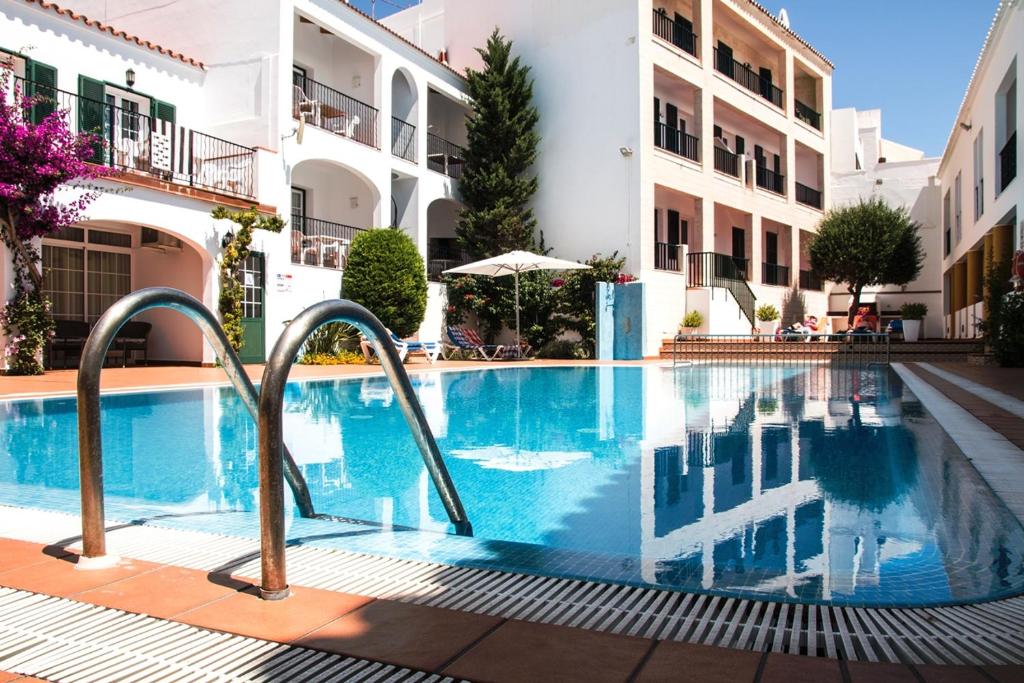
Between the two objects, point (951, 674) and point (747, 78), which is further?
point (747, 78)

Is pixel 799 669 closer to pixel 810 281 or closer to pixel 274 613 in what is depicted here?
pixel 274 613

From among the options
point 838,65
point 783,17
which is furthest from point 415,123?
point 838,65

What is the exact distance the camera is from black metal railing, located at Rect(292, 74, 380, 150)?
18891 millimetres

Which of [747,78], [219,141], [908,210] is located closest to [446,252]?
[219,141]

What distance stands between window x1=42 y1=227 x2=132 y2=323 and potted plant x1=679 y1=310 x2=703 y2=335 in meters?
14.6

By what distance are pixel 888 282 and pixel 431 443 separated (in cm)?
2700

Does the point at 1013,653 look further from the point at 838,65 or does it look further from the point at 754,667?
the point at 838,65

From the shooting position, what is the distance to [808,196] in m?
30.3

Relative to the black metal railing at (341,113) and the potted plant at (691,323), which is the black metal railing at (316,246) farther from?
the potted plant at (691,323)

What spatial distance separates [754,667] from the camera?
1760 millimetres

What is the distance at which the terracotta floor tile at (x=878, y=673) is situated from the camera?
5.55ft

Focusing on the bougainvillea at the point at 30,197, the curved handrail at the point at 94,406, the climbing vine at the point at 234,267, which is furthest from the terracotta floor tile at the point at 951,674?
the climbing vine at the point at 234,267

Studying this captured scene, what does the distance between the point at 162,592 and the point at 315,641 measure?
2.21 feet

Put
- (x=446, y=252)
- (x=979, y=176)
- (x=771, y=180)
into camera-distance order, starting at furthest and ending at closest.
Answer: (x=771, y=180) < (x=446, y=252) < (x=979, y=176)
